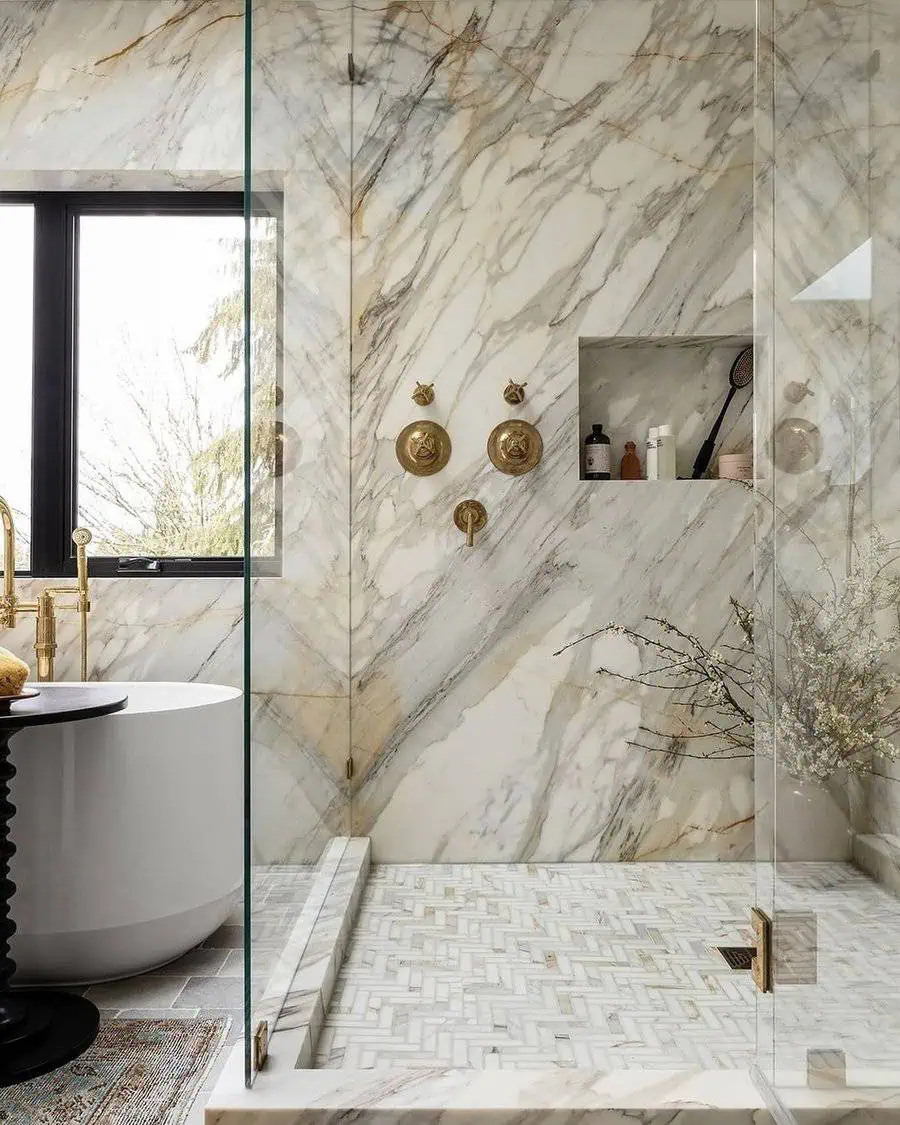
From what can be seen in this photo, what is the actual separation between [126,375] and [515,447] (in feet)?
4.34

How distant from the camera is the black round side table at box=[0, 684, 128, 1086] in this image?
164 centimetres

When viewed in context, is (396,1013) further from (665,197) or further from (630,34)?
(630,34)

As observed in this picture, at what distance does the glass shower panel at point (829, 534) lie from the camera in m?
0.96

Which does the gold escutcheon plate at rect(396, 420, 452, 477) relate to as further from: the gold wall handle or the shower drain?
the shower drain

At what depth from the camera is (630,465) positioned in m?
2.59

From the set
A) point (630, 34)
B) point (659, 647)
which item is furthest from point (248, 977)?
point (630, 34)

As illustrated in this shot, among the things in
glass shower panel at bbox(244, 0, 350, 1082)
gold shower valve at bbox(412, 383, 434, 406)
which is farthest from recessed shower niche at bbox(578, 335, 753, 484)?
glass shower panel at bbox(244, 0, 350, 1082)

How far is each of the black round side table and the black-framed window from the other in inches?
41.3

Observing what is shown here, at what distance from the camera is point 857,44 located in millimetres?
998

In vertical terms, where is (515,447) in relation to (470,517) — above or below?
above

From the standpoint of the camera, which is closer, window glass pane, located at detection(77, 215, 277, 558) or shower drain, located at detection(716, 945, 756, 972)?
shower drain, located at detection(716, 945, 756, 972)

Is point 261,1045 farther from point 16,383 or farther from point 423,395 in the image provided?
point 16,383

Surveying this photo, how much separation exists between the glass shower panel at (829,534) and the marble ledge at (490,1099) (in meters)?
0.10

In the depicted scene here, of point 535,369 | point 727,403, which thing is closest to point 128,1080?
point 535,369
